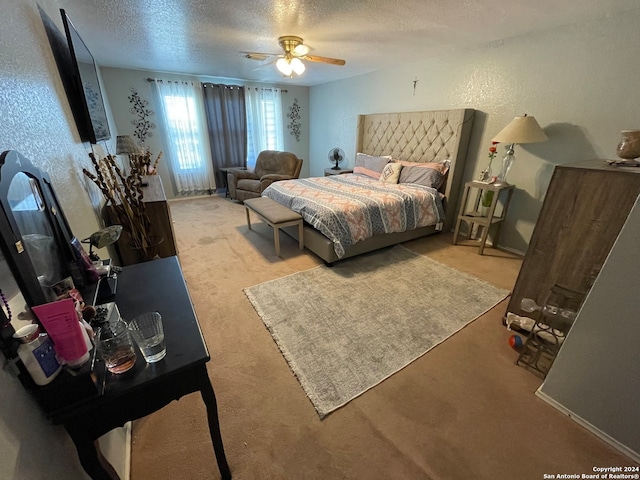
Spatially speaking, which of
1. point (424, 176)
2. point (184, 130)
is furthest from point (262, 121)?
point (424, 176)

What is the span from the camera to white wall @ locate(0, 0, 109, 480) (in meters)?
0.58

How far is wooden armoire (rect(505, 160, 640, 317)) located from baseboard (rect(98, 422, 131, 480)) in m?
2.47

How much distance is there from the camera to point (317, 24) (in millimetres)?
2287

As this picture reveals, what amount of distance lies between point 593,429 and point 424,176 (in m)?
2.73

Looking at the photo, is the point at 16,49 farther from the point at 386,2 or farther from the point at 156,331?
the point at 386,2

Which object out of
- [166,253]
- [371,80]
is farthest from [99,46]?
[371,80]

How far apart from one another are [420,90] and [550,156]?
5.97ft

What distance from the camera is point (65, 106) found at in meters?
1.61

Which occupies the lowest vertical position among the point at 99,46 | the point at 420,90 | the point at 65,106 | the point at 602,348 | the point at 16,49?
the point at 602,348

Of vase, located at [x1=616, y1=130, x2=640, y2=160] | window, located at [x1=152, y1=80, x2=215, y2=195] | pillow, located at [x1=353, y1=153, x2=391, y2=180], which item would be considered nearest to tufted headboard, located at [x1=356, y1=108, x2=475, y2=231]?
pillow, located at [x1=353, y1=153, x2=391, y2=180]

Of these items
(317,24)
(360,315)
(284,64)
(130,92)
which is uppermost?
(317,24)

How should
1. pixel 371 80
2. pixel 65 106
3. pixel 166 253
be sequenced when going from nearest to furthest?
pixel 65 106
pixel 166 253
pixel 371 80

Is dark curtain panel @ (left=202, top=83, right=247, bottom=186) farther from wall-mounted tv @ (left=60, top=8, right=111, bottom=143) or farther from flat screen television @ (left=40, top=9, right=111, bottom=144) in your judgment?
flat screen television @ (left=40, top=9, right=111, bottom=144)

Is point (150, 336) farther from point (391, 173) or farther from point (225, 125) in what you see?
point (225, 125)
